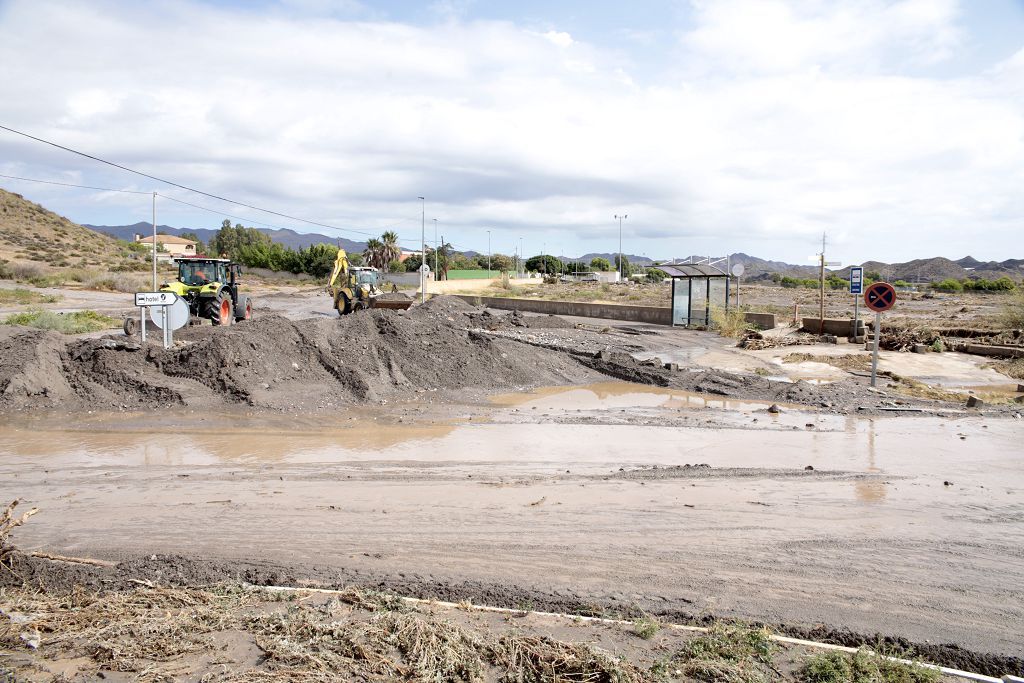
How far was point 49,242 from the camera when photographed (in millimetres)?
85750

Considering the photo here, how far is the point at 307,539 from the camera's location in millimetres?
6480

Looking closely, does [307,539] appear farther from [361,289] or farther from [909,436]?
[361,289]

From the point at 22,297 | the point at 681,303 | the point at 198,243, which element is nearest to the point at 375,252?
the point at 198,243

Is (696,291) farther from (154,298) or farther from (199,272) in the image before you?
(154,298)

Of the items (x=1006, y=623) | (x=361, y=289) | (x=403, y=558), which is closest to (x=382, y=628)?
(x=403, y=558)

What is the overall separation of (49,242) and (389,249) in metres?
41.2

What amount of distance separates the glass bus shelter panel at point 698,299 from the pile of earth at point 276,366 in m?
15.3

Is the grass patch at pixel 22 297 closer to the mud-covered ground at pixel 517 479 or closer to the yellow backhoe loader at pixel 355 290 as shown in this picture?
the yellow backhoe loader at pixel 355 290

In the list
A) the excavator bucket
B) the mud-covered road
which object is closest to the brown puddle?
the mud-covered road

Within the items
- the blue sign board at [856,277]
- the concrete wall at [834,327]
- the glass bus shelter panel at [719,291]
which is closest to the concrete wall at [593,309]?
the glass bus shelter panel at [719,291]

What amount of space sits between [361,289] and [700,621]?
31058 millimetres

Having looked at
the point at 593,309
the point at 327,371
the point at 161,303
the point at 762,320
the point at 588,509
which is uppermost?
the point at 161,303

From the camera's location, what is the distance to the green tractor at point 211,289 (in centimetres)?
2456

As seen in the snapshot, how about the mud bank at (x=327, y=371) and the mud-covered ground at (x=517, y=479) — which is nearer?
the mud-covered ground at (x=517, y=479)
